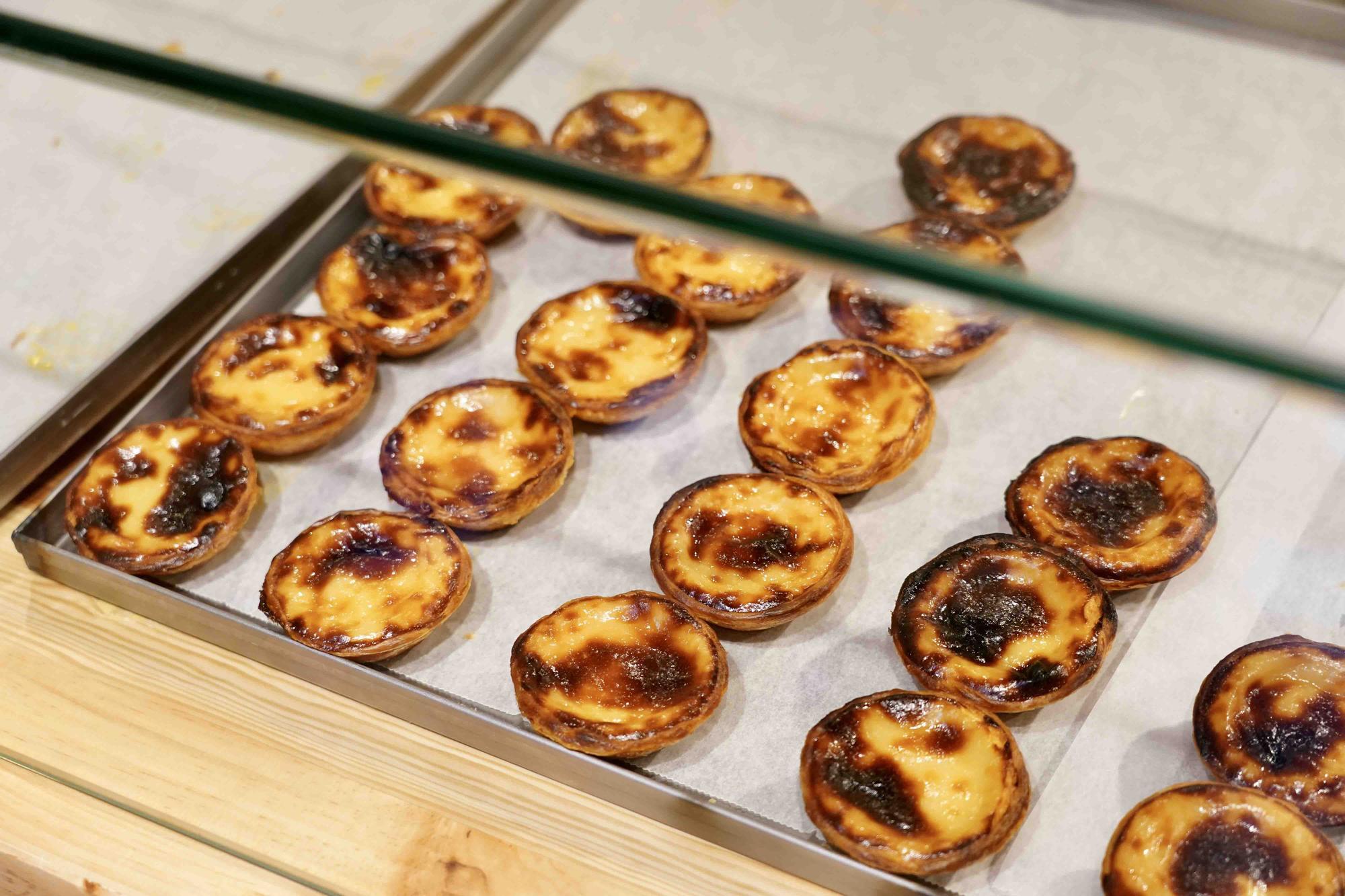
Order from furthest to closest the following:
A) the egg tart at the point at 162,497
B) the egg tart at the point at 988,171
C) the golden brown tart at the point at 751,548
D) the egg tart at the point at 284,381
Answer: the egg tart at the point at 988,171
the egg tart at the point at 284,381
the egg tart at the point at 162,497
the golden brown tart at the point at 751,548

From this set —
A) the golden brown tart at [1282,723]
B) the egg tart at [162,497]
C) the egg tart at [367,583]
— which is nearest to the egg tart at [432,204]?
the egg tart at [162,497]

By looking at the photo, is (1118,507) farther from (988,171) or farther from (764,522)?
(988,171)

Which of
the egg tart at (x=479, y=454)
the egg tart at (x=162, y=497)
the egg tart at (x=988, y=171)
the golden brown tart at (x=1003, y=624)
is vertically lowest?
the egg tart at (x=162, y=497)

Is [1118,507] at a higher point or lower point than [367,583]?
higher

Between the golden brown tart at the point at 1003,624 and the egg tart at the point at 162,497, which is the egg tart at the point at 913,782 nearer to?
the golden brown tart at the point at 1003,624

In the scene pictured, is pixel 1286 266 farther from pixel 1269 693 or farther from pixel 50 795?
pixel 50 795

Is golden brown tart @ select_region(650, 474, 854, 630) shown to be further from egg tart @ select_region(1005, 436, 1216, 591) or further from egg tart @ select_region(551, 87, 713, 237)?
egg tart @ select_region(551, 87, 713, 237)

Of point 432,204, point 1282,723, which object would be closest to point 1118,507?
point 1282,723

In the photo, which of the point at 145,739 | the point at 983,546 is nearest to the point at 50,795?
the point at 145,739
